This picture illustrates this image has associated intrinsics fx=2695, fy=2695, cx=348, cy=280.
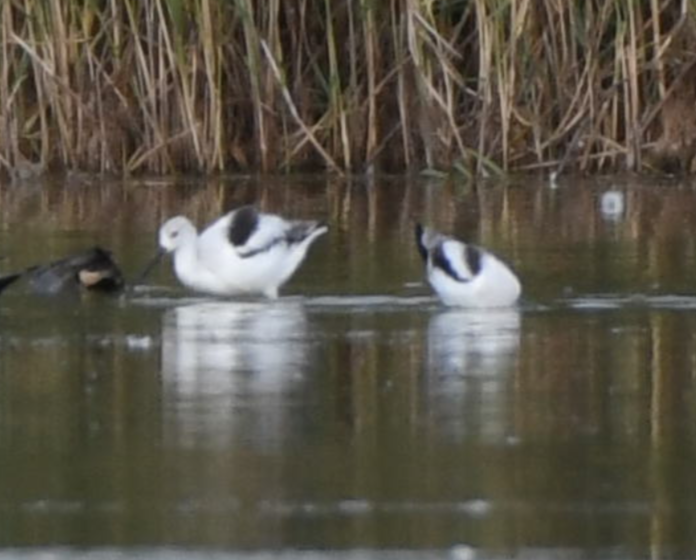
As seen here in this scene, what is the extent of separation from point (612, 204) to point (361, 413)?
7692 mm

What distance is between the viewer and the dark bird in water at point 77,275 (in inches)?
446

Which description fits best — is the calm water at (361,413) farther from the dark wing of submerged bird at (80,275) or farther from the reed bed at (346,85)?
the reed bed at (346,85)

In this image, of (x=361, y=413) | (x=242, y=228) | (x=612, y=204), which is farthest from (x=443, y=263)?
(x=612, y=204)

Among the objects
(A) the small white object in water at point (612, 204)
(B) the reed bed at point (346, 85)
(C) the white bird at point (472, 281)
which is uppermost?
(B) the reed bed at point (346, 85)

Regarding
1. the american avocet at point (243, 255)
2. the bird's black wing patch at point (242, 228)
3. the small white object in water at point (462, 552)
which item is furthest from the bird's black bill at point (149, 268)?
the small white object in water at point (462, 552)

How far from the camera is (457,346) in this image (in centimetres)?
955

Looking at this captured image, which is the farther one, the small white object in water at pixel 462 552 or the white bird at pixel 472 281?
the white bird at pixel 472 281

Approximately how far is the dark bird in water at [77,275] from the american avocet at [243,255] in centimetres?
28

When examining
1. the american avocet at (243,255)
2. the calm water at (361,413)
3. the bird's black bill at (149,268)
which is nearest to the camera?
the calm water at (361,413)

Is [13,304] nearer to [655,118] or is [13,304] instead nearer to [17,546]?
[17,546]

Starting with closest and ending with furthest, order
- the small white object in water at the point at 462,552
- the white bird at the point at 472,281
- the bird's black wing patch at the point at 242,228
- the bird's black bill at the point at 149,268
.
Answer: the small white object in water at the point at 462,552 < the white bird at the point at 472,281 < the bird's black wing patch at the point at 242,228 < the bird's black bill at the point at 149,268

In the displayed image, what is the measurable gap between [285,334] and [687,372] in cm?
175

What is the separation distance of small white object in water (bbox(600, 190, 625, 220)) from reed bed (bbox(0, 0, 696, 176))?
44.0 inches

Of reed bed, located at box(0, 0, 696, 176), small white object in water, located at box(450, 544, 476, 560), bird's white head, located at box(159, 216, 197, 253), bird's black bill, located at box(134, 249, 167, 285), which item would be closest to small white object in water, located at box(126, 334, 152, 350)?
bird's white head, located at box(159, 216, 197, 253)
